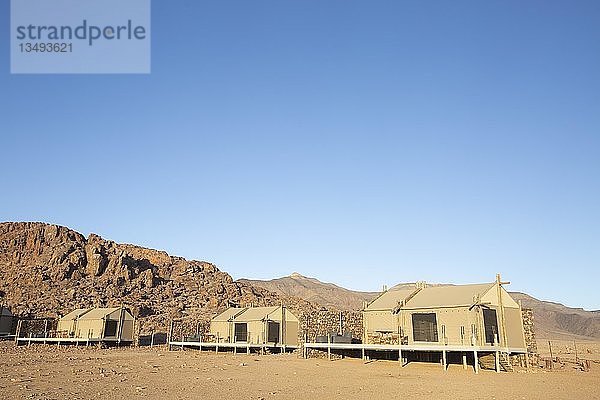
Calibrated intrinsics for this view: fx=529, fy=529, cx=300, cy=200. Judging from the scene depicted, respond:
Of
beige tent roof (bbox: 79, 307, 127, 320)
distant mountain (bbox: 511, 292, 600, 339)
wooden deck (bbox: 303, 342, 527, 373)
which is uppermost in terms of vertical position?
beige tent roof (bbox: 79, 307, 127, 320)

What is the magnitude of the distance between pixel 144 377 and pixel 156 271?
87500 mm

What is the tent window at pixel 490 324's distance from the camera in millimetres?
29798

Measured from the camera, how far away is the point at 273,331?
44.5 m

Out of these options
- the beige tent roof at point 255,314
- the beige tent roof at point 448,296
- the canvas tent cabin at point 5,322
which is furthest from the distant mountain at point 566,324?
the canvas tent cabin at point 5,322

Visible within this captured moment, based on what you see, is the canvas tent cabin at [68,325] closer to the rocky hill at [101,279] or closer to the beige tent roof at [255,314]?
the rocky hill at [101,279]

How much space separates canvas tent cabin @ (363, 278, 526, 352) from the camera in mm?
29938

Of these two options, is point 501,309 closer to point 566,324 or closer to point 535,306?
point 566,324

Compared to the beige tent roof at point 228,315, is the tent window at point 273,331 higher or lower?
lower

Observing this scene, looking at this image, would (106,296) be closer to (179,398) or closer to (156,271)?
(156,271)

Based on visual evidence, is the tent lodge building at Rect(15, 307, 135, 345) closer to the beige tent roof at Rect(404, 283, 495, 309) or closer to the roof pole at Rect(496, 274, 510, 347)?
the beige tent roof at Rect(404, 283, 495, 309)

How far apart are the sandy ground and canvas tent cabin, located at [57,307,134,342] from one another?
2464cm

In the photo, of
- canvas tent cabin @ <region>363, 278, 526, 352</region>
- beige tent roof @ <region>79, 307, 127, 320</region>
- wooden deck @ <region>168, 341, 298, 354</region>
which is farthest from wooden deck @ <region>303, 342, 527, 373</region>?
beige tent roof @ <region>79, 307, 127, 320</region>

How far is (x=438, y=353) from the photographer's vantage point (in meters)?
31.7

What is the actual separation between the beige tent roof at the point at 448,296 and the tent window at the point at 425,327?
2.14 ft
